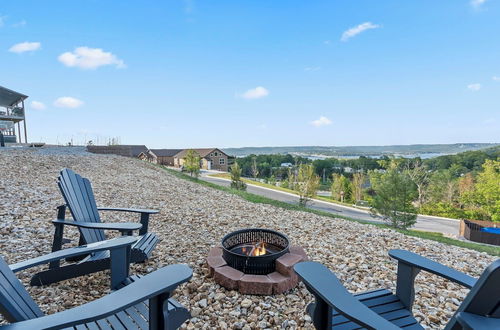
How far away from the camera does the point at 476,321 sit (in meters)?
0.77

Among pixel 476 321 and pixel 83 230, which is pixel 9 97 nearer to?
pixel 83 230

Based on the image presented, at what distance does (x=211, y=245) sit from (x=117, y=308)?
2.48m

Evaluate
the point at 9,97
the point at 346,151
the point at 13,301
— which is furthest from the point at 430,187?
the point at 346,151

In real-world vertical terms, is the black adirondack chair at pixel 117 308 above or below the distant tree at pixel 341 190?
above

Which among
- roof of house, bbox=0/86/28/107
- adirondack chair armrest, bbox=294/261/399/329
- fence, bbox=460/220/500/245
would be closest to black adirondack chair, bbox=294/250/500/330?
adirondack chair armrest, bbox=294/261/399/329

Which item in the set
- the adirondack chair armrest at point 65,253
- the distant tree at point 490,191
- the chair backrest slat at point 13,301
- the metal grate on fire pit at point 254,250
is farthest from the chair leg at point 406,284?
the distant tree at point 490,191

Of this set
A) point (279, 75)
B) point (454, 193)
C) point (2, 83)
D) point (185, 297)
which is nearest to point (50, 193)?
point (185, 297)

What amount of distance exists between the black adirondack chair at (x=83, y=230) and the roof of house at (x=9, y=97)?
22.6m

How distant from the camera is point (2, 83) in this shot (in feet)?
57.4

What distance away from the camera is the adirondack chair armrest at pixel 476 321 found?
0.74 meters

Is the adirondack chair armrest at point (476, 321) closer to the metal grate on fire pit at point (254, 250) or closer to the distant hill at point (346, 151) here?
the metal grate on fire pit at point (254, 250)

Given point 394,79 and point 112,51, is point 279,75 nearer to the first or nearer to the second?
point 394,79

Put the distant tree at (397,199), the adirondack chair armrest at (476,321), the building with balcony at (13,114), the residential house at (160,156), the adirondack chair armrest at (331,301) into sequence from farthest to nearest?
the residential house at (160,156) → the building with balcony at (13,114) → the distant tree at (397,199) → the adirondack chair armrest at (331,301) → the adirondack chair armrest at (476,321)

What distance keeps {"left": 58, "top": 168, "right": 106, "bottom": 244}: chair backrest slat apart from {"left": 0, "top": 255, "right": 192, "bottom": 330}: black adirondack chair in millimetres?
Answer: 951
